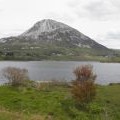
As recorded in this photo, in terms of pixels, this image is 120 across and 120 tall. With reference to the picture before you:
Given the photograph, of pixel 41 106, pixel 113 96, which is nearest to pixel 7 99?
pixel 41 106

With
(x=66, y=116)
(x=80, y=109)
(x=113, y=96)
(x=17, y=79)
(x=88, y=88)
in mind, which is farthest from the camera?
(x=17, y=79)

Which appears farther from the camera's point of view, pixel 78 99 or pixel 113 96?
pixel 113 96

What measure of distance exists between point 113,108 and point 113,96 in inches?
593

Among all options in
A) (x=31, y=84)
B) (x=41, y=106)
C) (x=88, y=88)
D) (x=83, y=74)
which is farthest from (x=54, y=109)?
(x=31, y=84)

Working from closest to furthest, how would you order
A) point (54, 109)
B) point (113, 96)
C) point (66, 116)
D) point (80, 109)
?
point (66, 116), point (54, 109), point (80, 109), point (113, 96)

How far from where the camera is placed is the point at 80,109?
56500 millimetres

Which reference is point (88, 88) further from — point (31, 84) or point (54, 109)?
point (31, 84)

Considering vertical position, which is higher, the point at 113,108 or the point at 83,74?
the point at 83,74

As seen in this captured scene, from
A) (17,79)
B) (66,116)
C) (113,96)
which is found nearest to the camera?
(66,116)

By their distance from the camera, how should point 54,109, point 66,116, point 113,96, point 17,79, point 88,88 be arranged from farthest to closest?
point 17,79, point 113,96, point 88,88, point 54,109, point 66,116

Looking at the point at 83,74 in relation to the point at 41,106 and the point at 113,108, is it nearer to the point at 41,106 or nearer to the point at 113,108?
the point at 113,108

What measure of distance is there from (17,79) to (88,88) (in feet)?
120

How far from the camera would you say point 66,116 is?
49375 mm

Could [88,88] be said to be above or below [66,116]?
above
